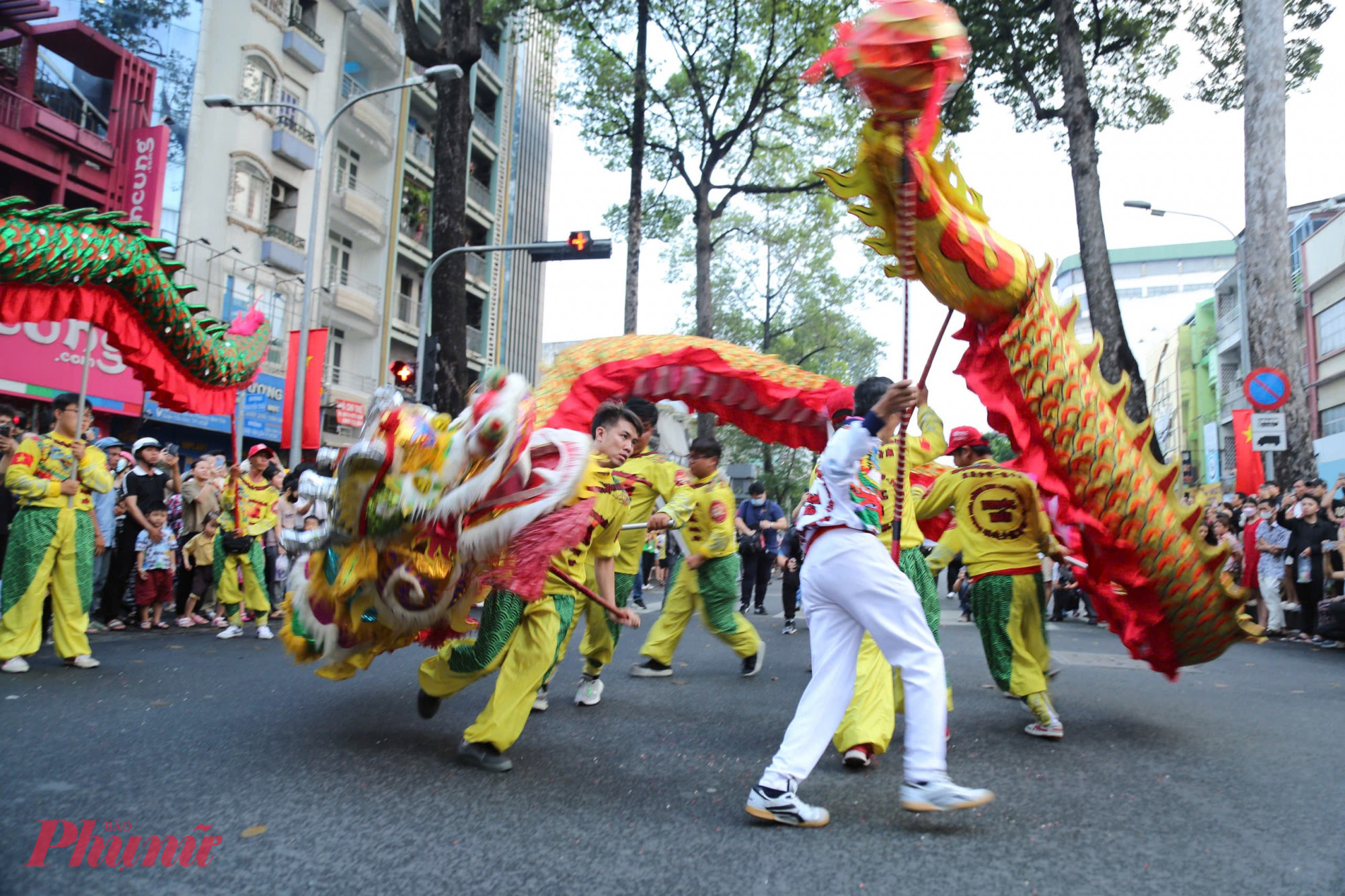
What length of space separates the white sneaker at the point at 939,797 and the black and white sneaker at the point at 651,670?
140 inches

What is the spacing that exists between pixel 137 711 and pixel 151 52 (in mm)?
17746

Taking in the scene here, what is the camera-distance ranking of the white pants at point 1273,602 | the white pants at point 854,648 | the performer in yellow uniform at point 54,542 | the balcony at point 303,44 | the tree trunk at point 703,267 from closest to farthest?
the white pants at point 854,648
the performer in yellow uniform at point 54,542
the white pants at point 1273,602
the tree trunk at point 703,267
the balcony at point 303,44

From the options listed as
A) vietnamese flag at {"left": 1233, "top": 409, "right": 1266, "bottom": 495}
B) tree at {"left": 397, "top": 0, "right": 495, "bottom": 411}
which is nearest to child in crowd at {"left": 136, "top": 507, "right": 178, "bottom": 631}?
tree at {"left": 397, "top": 0, "right": 495, "bottom": 411}

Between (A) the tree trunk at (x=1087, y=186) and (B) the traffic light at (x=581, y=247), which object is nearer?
Result: (A) the tree trunk at (x=1087, y=186)

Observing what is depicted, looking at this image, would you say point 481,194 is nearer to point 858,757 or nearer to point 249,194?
point 249,194

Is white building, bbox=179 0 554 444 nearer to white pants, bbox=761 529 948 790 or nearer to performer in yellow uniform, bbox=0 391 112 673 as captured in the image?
performer in yellow uniform, bbox=0 391 112 673

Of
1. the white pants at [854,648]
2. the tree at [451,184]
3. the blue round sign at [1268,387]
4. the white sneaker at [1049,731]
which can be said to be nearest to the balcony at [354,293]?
the tree at [451,184]

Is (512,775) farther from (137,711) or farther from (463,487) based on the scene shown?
(137,711)

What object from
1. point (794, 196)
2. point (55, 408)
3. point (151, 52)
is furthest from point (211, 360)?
point (794, 196)

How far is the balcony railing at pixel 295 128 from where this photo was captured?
21.5 m

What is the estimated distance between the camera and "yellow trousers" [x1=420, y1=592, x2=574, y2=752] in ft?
12.6

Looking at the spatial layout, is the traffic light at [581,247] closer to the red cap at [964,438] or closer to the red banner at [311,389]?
the red banner at [311,389]

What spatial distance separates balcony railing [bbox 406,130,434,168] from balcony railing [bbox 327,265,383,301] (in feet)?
13.5

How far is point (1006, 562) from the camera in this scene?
498 cm
